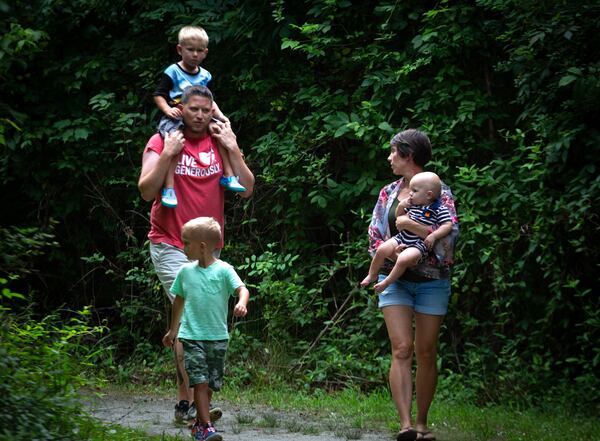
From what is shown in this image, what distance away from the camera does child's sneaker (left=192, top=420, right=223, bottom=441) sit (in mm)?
6547

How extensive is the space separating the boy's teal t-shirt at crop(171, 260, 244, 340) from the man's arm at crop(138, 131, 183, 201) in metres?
0.81

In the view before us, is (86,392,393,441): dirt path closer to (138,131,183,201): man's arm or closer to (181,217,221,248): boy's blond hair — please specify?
(181,217,221,248): boy's blond hair

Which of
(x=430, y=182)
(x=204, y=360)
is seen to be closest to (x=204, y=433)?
(x=204, y=360)

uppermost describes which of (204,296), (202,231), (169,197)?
(169,197)

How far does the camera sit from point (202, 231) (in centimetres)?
681

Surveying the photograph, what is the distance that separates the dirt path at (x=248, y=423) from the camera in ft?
23.7

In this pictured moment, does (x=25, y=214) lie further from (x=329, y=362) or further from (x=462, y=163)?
(x=462, y=163)

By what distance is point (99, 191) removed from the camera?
12539 mm

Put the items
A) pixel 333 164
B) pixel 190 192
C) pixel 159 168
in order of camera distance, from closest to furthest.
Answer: pixel 159 168 < pixel 190 192 < pixel 333 164

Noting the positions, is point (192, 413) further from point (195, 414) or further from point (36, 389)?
point (36, 389)

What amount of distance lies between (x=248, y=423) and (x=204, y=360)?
1.19m

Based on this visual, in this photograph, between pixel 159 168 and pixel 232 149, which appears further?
pixel 232 149

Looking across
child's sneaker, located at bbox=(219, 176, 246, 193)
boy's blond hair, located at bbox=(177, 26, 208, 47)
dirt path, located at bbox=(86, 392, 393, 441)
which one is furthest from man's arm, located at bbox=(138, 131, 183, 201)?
dirt path, located at bbox=(86, 392, 393, 441)

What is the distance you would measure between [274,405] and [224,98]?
433 cm
